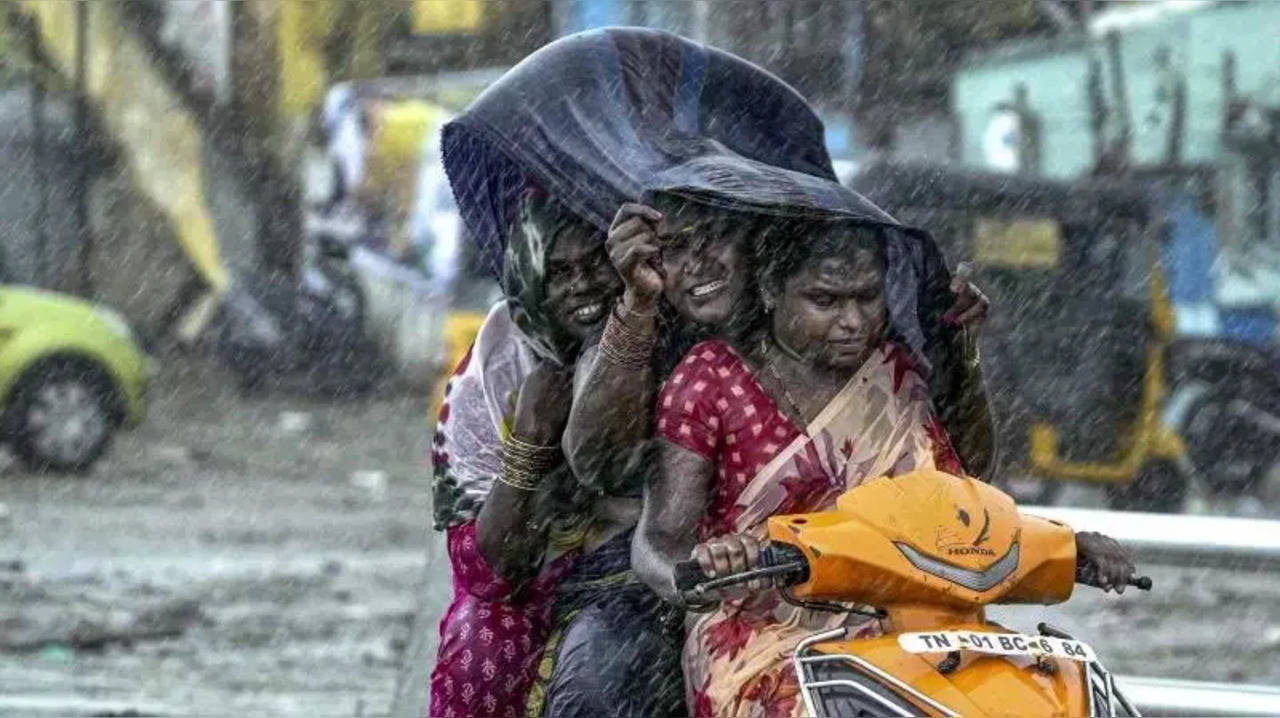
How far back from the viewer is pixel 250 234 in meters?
17.4

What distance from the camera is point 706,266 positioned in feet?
12.5

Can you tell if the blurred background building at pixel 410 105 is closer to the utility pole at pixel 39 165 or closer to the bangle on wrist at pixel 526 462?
the utility pole at pixel 39 165

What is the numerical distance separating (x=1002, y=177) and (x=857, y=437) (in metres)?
10.4

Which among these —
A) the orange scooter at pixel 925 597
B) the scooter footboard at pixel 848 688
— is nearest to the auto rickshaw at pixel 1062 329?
the orange scooter at pixel 925 597

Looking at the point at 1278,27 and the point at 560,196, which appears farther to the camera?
the point at 1278,27

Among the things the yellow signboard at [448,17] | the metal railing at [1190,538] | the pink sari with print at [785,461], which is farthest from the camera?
the yellow signboard at [448,17]

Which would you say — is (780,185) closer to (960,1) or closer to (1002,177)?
(1002,177)

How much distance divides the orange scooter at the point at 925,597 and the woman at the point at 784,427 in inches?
11.0

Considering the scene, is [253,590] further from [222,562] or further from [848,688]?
[848,688]

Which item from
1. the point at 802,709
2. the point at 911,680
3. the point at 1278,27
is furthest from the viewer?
the point at 1278,27

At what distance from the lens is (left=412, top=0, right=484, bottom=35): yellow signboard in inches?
685

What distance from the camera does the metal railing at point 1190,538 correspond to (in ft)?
17.6

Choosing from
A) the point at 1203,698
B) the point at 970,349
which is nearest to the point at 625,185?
the point at 970,349

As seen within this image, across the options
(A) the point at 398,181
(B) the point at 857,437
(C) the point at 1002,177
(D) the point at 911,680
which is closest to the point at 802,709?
(D) the point at 911,680
